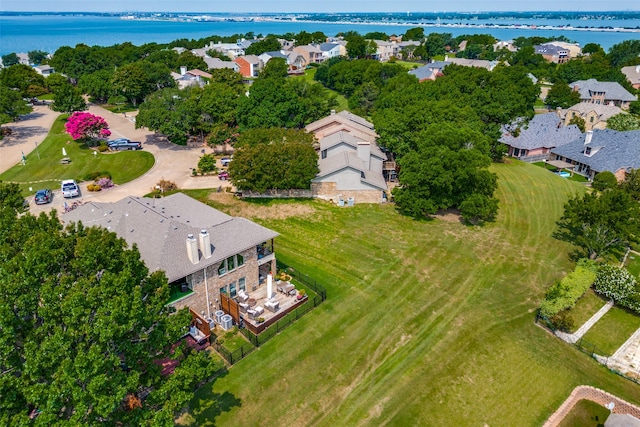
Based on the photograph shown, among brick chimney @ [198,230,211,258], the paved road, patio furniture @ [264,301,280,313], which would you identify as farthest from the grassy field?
the paved road

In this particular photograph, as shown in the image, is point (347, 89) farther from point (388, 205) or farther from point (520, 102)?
point (388, 205)

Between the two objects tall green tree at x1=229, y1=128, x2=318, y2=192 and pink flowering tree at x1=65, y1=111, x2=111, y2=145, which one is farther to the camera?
pink flowering tree at x1=65, y1=111, x2=111, y2=145

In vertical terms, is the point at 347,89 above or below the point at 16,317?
below

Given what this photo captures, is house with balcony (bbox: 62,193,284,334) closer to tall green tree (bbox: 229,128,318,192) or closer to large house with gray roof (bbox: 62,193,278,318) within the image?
large house with gray roof (bbox: 62,193,278,318)

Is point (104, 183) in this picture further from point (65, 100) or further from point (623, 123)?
point (623, 123)

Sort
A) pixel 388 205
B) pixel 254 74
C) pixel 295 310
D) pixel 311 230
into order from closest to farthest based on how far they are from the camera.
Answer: pixel 295 310 < pixel 311 230 < pixel 388 205 < pixel 254 74

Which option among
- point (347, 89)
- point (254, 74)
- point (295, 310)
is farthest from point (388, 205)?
point (254, 74)

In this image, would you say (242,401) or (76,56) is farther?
(76,56)
